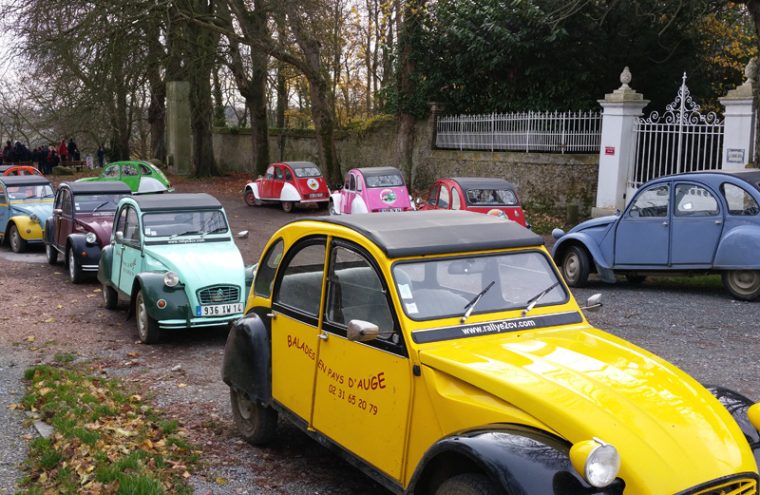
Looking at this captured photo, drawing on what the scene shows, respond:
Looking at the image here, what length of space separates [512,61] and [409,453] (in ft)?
68.7

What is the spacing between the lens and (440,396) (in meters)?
4.24

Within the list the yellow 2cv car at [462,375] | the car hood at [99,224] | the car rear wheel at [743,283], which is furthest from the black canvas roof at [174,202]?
the car rear wheel at [743,283]

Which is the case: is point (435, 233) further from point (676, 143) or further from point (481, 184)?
point (676, 143)

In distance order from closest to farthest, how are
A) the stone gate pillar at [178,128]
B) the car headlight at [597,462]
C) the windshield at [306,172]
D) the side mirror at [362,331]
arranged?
the car headlight at [597,462]
the side mirror at [362,331]
the windshield at [306,172]
the stone gate pillar at [178,128]

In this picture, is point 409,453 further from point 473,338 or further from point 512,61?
point 512,61

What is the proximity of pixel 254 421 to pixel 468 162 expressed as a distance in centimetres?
1961

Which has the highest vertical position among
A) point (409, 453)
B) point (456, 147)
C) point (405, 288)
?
point (456, 147)

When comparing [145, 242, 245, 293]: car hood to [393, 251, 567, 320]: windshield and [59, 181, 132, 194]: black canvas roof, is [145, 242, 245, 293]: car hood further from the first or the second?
[393, 251, 567, 320]: windshield

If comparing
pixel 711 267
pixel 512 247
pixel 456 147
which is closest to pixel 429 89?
pixel 456 147

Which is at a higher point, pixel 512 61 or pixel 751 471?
pixel 512 61

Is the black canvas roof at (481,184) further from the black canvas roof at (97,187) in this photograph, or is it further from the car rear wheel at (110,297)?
the car rear wheel at (110,297)

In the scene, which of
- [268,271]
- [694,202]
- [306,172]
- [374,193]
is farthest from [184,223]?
[306,172]

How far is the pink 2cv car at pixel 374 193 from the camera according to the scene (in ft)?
65.3

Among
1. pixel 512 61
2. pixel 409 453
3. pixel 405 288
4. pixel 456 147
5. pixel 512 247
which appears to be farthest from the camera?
pixel 456 147
